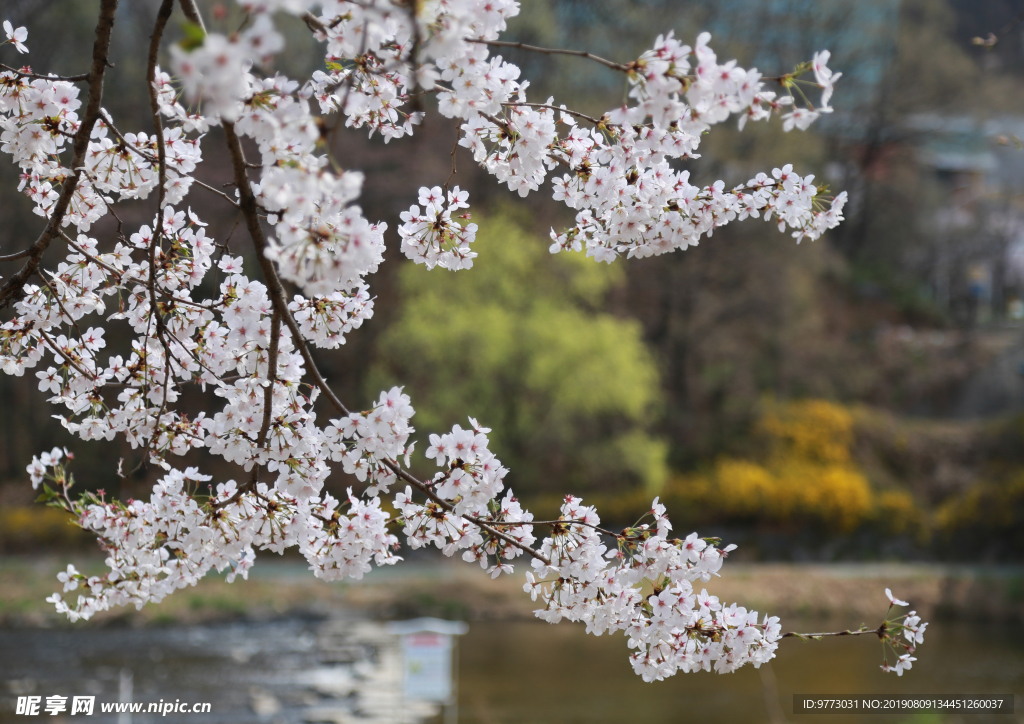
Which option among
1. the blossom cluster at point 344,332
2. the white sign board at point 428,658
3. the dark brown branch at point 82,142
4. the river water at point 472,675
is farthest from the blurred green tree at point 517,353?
the dark brown branch at point 82,142

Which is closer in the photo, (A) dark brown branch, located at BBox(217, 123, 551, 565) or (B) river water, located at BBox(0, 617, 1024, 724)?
(A) dark brown branch, located at BBox(217, 123, 551, 565)

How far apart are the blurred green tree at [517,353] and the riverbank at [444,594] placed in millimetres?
2154

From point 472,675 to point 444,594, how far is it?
7.03ft

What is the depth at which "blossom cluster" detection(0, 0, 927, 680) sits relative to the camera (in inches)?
61.1

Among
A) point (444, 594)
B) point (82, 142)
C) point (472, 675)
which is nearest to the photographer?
point (82, 142)

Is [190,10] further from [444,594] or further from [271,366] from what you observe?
[444,594]

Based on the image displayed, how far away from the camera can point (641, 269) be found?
50.1 ft

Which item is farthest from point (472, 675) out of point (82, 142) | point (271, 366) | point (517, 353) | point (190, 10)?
point (190, 10)

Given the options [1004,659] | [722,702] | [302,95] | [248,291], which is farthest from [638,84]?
[1004,659]

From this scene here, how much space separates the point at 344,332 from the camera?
1.77 meters

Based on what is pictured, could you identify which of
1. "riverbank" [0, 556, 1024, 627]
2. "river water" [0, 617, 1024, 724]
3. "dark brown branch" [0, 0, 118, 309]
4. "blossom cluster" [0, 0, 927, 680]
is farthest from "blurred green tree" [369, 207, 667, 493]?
"dark brown branch" [0, 0, 118, 309]

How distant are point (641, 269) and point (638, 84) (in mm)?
14153

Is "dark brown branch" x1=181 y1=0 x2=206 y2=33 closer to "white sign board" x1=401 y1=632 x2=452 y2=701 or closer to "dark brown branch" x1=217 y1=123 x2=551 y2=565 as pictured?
"dark brown branch" x1=217 y1=123 x2=551 y2=565

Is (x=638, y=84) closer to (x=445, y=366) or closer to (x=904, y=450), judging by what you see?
(x=445, y=366)
